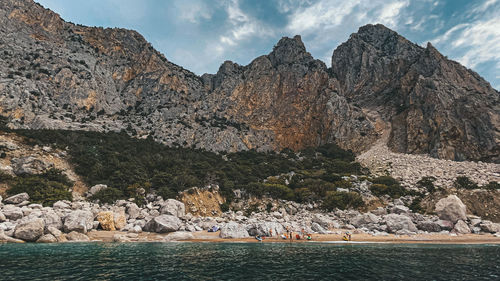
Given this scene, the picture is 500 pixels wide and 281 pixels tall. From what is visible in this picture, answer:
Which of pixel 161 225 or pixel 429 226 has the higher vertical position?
pixel 161 225

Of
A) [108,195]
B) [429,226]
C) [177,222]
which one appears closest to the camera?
[177,222]

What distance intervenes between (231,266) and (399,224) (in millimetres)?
24347

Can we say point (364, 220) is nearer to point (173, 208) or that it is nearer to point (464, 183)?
point (464, 183)

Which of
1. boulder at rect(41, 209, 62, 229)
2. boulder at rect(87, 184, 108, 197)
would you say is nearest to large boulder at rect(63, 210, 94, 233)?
boulder at rect(41, 209, 62, 229)

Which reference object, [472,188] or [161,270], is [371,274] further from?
[472,188]

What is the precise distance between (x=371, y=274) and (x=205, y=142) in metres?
66.5

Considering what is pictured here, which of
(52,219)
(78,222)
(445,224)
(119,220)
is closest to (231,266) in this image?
(78,222)

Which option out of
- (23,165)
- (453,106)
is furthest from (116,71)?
(453,106)

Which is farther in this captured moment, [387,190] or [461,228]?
[387,190]

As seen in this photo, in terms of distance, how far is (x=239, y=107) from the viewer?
90000 mm

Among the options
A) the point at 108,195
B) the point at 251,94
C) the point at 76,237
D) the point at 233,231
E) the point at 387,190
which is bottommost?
the point at 233,231

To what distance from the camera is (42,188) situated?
2788 centimetres

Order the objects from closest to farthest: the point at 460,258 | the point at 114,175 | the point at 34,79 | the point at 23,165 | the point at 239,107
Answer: the point at 460,258 → the point at 23,165 → the point at 114,175 → the point at 34,79 → the point at 239,107

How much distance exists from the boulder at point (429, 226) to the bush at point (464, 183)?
621 inches
